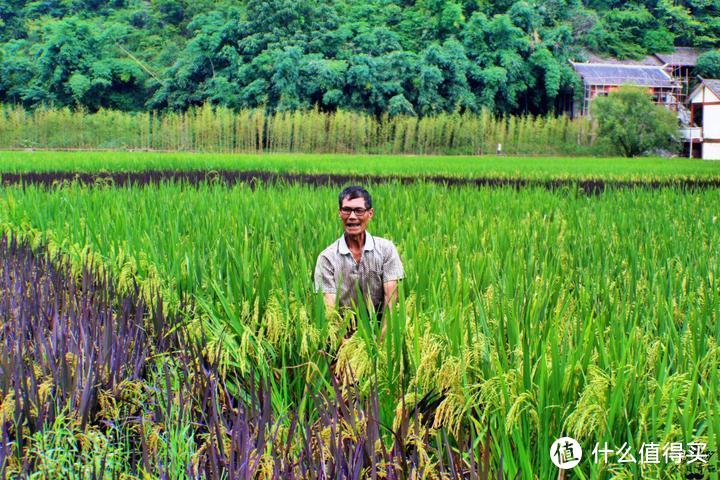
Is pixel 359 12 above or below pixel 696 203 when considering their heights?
above

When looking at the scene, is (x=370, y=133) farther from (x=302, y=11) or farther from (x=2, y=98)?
(x=2, y=98)

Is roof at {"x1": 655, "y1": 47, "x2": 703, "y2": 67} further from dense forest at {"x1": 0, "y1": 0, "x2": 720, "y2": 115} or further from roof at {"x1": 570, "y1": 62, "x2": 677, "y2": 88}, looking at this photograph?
dense forest at {"x1": 0, "y1": 0, "x2": 720, "y2": 115}

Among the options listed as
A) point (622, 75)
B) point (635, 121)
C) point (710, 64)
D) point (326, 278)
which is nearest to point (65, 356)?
point (326, 278)

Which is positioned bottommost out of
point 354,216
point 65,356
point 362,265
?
point 65,356

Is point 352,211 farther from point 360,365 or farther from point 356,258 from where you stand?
point 360,365

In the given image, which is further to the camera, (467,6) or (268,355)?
(467,6)

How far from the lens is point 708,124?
95.0ft

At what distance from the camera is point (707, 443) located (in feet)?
3.91

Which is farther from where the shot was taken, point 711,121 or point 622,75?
point 622,75

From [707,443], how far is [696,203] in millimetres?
4886

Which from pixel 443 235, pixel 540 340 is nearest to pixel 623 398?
pixel 540 340

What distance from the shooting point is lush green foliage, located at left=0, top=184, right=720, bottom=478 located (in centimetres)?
124

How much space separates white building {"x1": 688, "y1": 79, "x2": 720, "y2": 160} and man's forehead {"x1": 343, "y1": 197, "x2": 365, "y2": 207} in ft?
94.4

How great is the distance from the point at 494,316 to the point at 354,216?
65 cm
